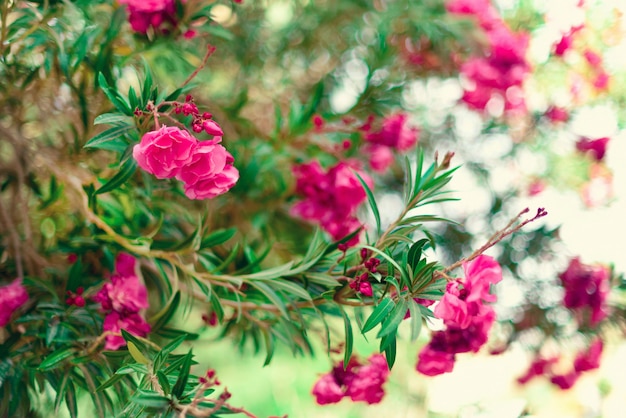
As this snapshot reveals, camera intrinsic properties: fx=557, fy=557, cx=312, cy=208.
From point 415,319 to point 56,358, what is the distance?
54 centimetres

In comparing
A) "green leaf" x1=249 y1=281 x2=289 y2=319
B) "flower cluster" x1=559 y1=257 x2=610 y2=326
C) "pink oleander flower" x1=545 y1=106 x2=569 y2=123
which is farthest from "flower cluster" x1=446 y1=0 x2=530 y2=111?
"green leaf" x1=249 y1=281 x2=289 y2=319

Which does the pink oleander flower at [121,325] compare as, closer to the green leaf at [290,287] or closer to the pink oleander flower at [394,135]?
the green leaf at [290,287]

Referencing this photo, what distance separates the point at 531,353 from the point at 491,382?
0.17 meters

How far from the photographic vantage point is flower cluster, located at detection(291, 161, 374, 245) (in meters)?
1.19

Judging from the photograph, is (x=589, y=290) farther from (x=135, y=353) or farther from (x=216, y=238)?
(x=135, y=353)

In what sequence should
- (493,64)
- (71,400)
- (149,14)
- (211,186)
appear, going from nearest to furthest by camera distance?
1. (211,186)
2. (71,400)
3. (149,14)
4. (493,64)

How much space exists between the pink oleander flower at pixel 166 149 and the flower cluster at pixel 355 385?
1.43 feet

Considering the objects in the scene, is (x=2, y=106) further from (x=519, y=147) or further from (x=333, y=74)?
(x=519, y=147)

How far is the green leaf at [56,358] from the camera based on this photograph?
0.83 meters

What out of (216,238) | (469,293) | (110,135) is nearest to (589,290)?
(469,293)

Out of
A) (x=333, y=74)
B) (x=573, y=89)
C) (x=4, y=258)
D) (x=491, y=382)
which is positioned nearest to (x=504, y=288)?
(x=491, y=382)

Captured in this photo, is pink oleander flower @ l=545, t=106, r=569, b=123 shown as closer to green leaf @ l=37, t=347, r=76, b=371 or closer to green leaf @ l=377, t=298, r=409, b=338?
green leaf @ l=377, t=298, r=409, b=338

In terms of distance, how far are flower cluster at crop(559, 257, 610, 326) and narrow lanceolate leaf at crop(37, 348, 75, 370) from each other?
1.12 meters

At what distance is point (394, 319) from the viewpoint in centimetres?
68
